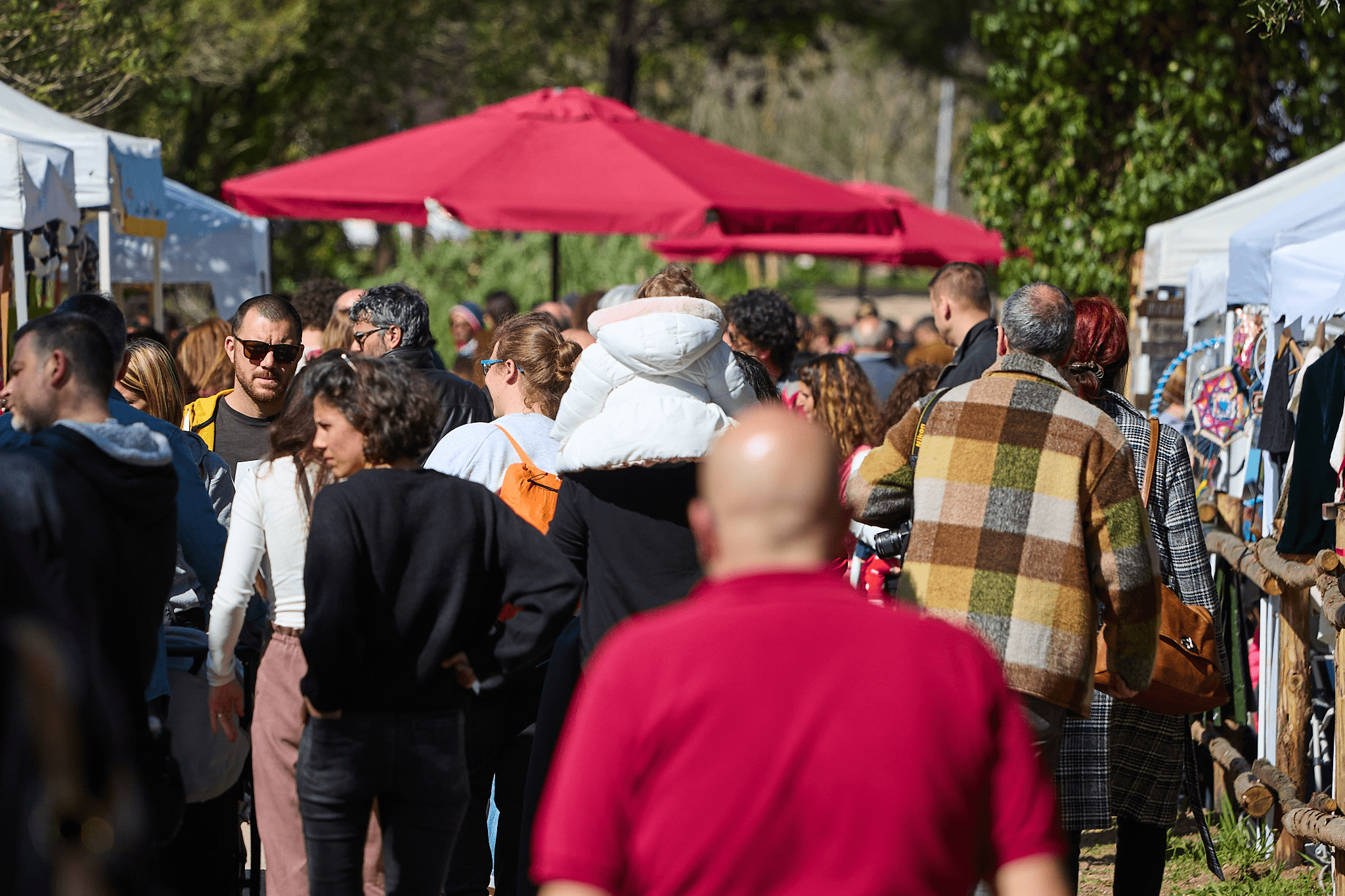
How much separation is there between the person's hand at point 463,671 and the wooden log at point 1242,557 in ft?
10.6

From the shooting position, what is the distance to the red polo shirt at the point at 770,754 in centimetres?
172

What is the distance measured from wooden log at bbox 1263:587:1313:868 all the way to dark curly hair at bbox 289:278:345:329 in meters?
4.19

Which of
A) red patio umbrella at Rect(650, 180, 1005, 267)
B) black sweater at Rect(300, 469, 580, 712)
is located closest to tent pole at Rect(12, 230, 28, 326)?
black sweater at Rect(300, 469, 580, 712)

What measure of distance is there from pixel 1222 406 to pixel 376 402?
4804mm

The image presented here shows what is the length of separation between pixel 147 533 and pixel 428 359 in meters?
2.38

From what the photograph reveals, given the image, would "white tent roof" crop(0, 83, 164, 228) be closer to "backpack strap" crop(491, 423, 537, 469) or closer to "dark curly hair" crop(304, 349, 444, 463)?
"backpack strap" crop(491, 423, 537, 469)

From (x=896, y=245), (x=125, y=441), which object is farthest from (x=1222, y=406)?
(x=896, y=245)

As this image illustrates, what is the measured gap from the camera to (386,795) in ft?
10.2

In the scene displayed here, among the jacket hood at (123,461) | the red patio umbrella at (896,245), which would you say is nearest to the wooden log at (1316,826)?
the jacket hood at (123,461)

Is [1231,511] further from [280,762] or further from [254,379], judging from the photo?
[280,762]

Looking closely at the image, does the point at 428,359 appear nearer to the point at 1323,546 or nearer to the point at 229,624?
the point at 229,624

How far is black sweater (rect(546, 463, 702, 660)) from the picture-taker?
135 inches

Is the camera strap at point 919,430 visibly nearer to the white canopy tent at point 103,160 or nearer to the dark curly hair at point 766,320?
the dark curly hair at point 766,320

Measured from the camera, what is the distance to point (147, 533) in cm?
292
